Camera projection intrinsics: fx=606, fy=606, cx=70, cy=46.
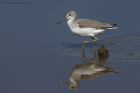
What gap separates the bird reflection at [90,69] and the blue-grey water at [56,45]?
0.40 ft

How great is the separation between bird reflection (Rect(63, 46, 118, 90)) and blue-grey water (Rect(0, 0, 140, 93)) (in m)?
0.12

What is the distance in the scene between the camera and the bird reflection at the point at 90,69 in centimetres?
1154

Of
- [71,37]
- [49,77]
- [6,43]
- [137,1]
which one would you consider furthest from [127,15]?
[49,77]

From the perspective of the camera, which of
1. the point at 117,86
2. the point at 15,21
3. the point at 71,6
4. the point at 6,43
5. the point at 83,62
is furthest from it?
the point at 71,6

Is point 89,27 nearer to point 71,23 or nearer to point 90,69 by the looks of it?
point 71,23

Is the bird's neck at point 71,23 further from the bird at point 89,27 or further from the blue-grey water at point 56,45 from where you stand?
the blue-grey water at point 56,45

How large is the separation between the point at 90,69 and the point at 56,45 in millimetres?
1799

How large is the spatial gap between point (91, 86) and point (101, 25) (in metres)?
2.48

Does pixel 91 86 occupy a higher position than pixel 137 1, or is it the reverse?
pixel 137 1

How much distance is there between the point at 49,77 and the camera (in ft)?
38.6

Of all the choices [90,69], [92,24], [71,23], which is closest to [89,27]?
[92,24]

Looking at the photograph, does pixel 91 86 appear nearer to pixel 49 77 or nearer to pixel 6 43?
pixel 49 77

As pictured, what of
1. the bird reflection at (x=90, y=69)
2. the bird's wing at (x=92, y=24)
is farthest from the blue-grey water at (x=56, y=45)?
the bird's wing at (x=92, y=24)

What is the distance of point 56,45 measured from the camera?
44.9 ft
